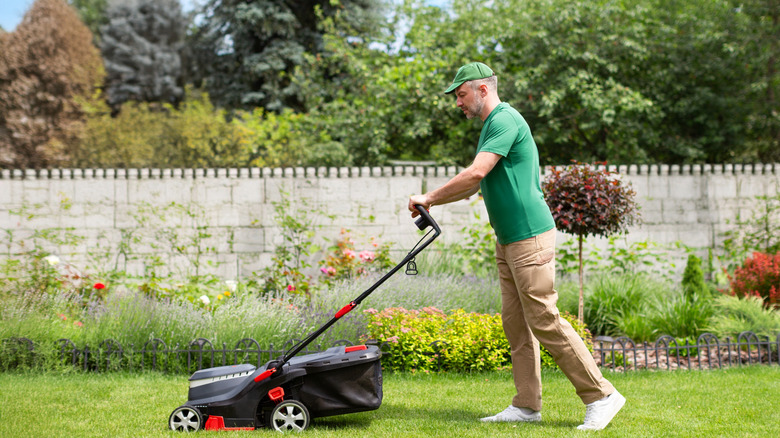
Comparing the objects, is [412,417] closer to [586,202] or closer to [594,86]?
[586,202]

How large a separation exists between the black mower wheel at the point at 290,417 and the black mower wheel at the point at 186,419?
372 millimetres

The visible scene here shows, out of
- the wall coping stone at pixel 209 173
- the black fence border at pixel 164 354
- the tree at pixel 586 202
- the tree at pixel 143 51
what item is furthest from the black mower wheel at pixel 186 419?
the tree at pixel 143 51

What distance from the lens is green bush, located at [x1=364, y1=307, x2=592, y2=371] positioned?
4.94 m

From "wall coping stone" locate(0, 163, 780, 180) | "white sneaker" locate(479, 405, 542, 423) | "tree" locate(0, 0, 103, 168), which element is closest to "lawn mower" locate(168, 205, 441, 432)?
"white sneaker" locate(479, 405, 542, 423)

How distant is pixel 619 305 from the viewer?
669 cm

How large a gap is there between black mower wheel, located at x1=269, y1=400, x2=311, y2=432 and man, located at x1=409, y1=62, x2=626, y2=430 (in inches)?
45.8

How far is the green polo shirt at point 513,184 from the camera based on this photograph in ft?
11.0

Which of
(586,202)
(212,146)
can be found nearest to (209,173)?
(212,146)

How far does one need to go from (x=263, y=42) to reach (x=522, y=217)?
1510 centimetres

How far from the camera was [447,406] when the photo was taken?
13.1ft

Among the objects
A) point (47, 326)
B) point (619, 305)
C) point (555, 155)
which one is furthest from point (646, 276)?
point (47, 326)

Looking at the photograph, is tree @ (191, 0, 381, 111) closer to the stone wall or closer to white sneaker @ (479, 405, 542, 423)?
the stone wall

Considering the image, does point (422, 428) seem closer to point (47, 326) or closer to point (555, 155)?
point (47, 326)

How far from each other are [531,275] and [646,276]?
18.2 ft
